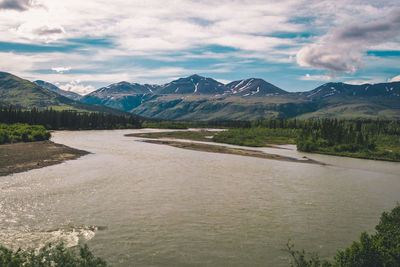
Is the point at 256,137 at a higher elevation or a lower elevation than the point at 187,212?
higher

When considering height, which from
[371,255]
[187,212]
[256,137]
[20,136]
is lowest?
[187,212]

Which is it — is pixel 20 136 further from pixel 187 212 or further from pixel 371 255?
pixel 371 255

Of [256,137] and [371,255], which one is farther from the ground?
[256,137]

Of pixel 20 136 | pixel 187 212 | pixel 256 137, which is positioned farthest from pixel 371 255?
pixel 256 137

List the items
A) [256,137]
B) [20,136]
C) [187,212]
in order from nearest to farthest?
[187,212]
[20,136]
[256,137]

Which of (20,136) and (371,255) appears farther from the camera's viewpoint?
(20,136)

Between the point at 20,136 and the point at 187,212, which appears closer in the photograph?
the point at 187,212

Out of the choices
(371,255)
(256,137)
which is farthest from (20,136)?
Result: (371,255)

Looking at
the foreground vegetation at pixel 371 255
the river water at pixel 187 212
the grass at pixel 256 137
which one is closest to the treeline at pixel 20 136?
the river water at pixel 187 212

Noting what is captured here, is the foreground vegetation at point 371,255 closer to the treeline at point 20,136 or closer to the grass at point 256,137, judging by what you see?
the treeline at point 20,136

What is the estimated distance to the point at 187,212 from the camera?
29656mm

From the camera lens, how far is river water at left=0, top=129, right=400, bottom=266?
21359 millimetres

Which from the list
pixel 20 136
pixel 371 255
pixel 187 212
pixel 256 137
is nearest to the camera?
pixel 371 255

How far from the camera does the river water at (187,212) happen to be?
21.4m
